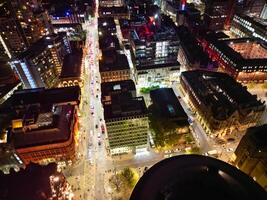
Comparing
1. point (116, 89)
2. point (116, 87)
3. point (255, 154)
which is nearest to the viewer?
point (255, 154)

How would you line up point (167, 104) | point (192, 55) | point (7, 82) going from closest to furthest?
point (167, 104) → point (7, 82) → point (192, 55)

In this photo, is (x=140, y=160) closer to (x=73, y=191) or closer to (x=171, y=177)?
(x=73, y=191)

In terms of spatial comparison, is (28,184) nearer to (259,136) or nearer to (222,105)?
(259,136)

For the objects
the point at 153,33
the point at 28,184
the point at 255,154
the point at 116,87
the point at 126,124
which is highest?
the point at 153,33

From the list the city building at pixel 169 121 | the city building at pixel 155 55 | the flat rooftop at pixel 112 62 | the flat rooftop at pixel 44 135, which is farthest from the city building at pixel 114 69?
the flat rooftop at pixel 44 135

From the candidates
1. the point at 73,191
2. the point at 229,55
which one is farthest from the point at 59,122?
the point at 229,55

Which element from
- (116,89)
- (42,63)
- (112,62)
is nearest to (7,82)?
(42,63)

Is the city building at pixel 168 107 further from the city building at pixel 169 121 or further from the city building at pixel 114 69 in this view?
the city building at pixel 114 69
